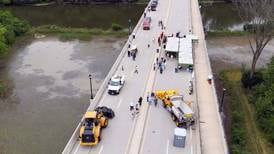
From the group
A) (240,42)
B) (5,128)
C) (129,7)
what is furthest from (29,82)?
(129,7)

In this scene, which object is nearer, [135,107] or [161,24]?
[135,107]

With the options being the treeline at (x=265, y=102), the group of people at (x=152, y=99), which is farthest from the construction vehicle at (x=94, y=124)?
the treeline at (x=265, y=102)

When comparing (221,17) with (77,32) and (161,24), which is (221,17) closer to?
(161,24)

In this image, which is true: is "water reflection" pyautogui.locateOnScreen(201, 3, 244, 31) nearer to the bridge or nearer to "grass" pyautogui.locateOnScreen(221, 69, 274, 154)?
the bridge

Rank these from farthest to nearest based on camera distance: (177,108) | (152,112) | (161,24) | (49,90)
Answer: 1. (161,24)
2. (49,90)
3. (152,112)
4. (177,108)

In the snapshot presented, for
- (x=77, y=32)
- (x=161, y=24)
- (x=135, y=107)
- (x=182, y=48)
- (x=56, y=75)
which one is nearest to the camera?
(x=135, y=107)

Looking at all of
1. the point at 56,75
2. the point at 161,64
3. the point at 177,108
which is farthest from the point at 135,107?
the point at 56,75

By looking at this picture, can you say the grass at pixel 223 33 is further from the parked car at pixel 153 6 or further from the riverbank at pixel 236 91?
the parked car at pixel 153 6

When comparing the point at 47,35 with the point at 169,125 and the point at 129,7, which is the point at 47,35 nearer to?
the point at 129,7
